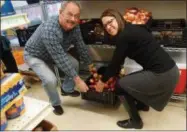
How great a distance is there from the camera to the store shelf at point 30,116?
3.06 feet

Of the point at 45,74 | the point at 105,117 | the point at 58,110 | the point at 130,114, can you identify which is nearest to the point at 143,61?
the point at 130,114

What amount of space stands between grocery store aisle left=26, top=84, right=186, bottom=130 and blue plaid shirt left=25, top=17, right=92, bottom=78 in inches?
19.0

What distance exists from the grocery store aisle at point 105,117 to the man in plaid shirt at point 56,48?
14 centimetres

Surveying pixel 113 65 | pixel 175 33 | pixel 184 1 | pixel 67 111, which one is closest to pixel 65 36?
pixel 113 65

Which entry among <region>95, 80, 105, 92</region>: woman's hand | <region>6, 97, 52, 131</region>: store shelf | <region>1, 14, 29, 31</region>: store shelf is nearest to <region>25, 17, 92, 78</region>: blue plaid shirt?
<region>95, 80, 105, 92</region>: woman's hand

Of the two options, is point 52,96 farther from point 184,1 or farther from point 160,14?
point 184,1

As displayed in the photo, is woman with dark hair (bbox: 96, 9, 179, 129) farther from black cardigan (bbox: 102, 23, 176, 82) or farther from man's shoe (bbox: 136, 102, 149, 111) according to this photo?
man's shoe (bbox: 136, 102, 149, 111)

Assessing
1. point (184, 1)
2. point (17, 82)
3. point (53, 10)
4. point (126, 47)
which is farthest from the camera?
point (53, 10)

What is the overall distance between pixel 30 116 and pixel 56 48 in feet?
2.93

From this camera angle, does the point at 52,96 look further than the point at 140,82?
Yes

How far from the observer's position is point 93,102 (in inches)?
89.9

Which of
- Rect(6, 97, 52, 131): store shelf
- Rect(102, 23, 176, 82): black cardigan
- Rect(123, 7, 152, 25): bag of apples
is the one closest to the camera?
Rect(6, 97, 52, 131): store shelf

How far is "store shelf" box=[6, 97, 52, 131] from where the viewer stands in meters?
0.93

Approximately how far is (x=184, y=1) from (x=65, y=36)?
1.31 meters
